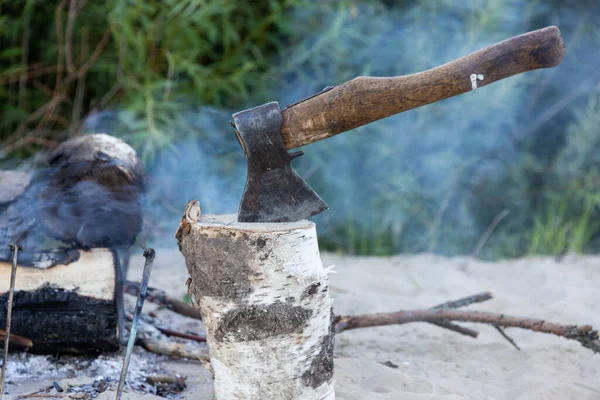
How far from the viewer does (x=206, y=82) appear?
4.49 m

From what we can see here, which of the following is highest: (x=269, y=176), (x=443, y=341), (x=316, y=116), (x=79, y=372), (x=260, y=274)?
(x=316, y=116)

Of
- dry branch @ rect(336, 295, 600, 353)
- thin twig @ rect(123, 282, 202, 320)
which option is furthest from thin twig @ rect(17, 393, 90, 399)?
dry branch @ rect(336, 295, 600, 353)

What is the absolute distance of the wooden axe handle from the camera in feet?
5.54

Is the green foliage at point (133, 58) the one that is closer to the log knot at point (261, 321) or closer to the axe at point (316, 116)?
the axe at point (316, 116)

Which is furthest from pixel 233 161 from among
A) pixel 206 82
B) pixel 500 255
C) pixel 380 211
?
pixel 500 255

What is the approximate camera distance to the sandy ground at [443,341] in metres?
2.16

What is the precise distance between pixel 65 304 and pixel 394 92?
1.48 m

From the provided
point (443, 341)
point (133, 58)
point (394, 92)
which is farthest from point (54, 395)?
point (133, 58)

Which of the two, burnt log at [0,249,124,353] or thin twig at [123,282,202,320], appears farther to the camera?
thin twig at [123,282,202,320]

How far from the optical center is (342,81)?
15.1 ft

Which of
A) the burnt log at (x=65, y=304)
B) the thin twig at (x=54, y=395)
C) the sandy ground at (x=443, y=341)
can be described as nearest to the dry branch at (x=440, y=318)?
the sandy ground at (x=443, y=341)

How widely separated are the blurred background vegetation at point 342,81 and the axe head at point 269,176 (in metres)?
2.48

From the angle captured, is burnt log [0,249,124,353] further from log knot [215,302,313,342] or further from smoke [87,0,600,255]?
smoke [87,0,600,255]

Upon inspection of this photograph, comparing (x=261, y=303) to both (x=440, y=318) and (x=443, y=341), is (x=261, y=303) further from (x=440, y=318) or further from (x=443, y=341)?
(x=443, y=341)
